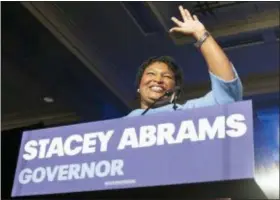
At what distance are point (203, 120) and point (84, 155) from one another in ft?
0.53

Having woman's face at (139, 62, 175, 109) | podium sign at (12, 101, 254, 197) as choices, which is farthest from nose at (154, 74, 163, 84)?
podium sign at (12, 101, 254, 197)

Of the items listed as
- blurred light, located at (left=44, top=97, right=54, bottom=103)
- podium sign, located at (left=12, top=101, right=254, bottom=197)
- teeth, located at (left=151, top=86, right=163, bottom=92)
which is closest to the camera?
podium sign, located at (left=12, top=101, right=254, bottom=197)

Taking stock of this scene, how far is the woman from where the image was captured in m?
0.77

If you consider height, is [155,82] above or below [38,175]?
above

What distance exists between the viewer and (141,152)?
621 millimetres

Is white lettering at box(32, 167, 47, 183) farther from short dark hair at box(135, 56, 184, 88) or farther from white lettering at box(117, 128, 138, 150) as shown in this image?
short dark hair at box(135, 56, 184, 88)

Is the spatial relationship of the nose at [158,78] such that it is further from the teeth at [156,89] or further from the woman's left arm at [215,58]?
the woman's left arm at [215,58]

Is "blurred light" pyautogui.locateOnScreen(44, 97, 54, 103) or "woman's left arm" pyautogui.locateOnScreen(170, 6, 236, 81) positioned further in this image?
"blurred light" pyautogui.locateOnScreen(44, 97, 54, 103)

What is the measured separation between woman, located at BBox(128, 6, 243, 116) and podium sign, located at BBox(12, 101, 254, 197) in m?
0.17

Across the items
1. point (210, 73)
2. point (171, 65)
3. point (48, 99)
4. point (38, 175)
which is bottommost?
point (38, 175)

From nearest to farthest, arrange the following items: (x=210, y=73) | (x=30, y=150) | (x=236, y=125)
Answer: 1. (x=236, y=125)
2. (x=30, y=150)
3. (x=210, y=73)

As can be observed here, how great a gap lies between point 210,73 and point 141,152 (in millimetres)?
230

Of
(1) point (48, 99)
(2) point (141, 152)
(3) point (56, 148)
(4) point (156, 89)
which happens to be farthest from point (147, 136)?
(1) point (48, 99)

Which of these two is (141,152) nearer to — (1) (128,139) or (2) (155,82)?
(1) (128,139)
